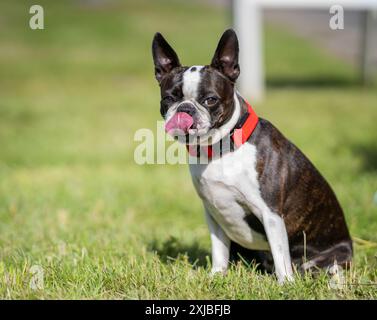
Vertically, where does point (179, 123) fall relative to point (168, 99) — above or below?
below

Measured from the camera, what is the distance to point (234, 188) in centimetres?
360

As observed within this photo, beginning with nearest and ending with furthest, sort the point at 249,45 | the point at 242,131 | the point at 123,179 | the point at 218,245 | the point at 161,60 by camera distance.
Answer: the point at 242,131 → the point at 161,60 → the point at 218,245 → the point at 123,179 → the point at 249,45

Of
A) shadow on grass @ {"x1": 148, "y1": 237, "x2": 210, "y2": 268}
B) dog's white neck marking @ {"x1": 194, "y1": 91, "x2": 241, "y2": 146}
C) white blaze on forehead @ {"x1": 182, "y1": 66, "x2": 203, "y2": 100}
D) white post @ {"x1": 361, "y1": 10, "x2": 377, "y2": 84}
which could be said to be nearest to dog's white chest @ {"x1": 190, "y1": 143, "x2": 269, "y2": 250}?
dog's white neck marking @ {"x1": 194, "y1": 91, "x2": 241, "y2": 146}

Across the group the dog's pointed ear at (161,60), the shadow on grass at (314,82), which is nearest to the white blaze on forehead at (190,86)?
the dog's pointed ear at (161,60)

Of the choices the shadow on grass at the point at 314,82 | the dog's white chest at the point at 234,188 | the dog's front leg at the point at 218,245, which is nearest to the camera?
the dog's white chest at the point at 234,188

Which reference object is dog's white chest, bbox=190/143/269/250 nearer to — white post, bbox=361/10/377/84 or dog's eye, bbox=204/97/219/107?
dog's eye, bbox=204/97/219/107

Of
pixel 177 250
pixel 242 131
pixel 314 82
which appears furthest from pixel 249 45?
pixel 242 131

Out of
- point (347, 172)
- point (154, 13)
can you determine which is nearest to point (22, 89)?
point (347, 172)

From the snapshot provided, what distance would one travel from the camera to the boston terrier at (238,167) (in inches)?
137

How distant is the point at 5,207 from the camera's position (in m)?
6.05

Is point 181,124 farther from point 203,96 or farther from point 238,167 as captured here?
point 238,167

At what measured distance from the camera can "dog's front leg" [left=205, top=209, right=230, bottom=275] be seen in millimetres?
3947

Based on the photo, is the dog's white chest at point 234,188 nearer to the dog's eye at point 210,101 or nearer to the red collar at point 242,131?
the red collar at point 242,131

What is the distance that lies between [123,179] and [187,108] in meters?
3.96
